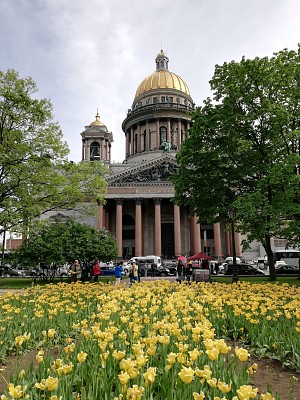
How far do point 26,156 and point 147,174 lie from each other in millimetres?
36348

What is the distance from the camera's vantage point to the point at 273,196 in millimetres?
21516

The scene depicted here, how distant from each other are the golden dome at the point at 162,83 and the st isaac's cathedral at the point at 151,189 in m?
0.33

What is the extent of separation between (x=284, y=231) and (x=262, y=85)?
9.29m

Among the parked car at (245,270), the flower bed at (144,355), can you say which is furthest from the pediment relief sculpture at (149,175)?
the flower bed at (144,355)

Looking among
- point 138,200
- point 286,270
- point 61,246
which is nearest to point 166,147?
point 138,200

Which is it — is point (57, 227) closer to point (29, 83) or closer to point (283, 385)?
point (29, 83)

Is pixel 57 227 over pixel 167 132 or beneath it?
beneath

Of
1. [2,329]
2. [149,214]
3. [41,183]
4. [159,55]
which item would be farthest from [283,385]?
[159,55]

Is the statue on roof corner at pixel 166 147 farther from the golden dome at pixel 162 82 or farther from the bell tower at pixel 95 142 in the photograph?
the golden dome at pixel 162 82

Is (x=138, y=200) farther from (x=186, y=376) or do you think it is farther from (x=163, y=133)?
(x=186, y=376)

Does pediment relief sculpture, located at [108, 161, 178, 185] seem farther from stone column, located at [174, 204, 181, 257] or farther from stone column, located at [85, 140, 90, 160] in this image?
stone column, located at [85, 140, 90, 160]

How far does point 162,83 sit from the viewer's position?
81.4m

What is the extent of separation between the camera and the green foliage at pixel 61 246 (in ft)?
89.2

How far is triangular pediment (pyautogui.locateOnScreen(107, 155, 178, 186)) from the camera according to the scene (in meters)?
58.5
